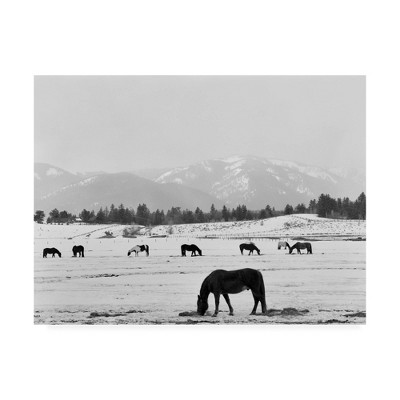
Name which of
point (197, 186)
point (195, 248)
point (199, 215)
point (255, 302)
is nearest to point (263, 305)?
point (255, 302)

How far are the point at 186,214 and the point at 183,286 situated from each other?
3.78 ft

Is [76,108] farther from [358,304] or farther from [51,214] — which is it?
[358,304]

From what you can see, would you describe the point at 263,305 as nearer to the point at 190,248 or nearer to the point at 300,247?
the point at 300,247

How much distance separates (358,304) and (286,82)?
3569 millimetres

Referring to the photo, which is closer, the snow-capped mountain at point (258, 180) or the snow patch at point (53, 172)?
the snow patch at point (53, 172)

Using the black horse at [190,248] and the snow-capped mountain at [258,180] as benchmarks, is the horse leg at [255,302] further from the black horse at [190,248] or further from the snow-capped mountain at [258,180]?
the snow-capped mountain at [258,180]

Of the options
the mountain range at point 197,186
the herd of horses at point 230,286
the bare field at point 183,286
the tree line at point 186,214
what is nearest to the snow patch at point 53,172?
the mountain range at point 197,186

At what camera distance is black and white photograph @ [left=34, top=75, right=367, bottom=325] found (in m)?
11.5

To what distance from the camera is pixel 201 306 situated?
1138cm

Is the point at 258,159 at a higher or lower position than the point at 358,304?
higher

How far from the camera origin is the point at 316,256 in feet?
39.1

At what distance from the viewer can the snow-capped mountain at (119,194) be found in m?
11.9

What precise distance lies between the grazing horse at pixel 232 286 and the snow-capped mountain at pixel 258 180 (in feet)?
4.11

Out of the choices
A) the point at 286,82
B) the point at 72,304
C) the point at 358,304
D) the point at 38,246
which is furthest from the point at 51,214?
the point at 358,304
